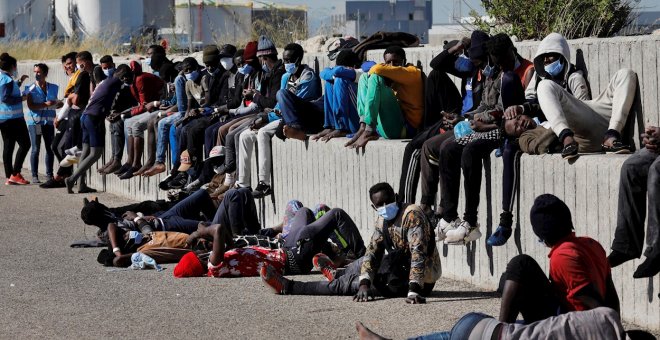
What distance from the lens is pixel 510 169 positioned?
11234 mm

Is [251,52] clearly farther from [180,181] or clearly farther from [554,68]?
[554,68]

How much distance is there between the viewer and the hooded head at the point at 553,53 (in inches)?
447

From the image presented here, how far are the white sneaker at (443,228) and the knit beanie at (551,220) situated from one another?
3667mm

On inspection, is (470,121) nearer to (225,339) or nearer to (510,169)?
(510,169)

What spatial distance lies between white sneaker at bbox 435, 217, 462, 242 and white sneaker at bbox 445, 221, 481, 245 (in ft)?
0.30

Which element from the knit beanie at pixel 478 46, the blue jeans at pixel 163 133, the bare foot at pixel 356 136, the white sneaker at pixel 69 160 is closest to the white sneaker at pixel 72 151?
the white sneaker at pixel 69 160

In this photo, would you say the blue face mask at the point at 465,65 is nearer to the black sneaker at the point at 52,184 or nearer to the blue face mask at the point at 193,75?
the blue face mask at the point at 193,75

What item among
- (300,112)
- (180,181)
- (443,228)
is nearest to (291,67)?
(300,112)

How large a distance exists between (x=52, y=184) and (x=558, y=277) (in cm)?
1530

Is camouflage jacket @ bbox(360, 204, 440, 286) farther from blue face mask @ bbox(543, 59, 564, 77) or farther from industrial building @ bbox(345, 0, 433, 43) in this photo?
industrial building @ bbox(345, 0, 433, 43)

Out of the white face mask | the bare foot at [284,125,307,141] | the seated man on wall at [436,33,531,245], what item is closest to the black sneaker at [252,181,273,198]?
the bare foot at [284,125,307,141]

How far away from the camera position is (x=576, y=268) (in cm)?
798

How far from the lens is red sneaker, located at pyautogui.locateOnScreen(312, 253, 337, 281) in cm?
1205

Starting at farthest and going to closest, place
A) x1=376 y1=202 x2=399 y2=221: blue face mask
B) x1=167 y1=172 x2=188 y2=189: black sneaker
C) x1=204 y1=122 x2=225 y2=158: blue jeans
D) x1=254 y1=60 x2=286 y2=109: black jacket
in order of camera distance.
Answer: x1=167 y1=172 x2=188 y2=189: black sneaker
x1=204 y1=122 x2=225 y2=158: blue jeans
x1=254 y1=60 x2=286 y2=109: black jacket
x1=376 y1=202 x2=399 y2=221: blue face mask
